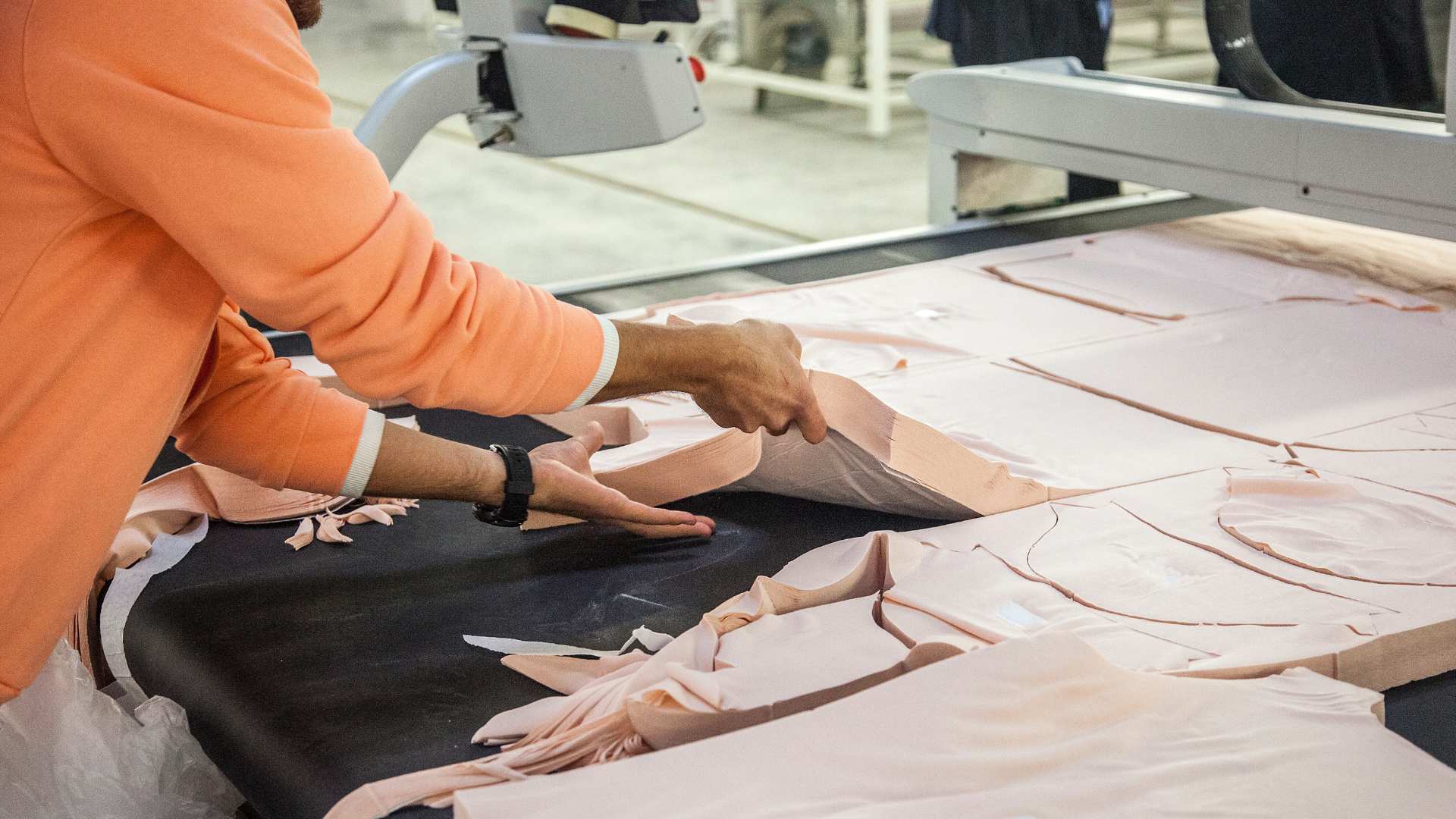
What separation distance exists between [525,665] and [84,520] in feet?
1.46

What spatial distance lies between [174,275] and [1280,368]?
1.74 meters

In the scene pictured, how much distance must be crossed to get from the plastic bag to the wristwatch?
442mm

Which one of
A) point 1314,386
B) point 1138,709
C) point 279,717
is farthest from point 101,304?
point 1314,386

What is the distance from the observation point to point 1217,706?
116 centimetres

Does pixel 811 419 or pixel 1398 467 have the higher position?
pixel 811 419

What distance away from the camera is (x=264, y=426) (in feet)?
5.08

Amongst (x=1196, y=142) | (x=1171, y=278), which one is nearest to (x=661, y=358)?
(x=1171, y=278)

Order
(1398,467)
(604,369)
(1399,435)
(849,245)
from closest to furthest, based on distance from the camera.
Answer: (604,369), (1398,467), (1399,435), (849,245)

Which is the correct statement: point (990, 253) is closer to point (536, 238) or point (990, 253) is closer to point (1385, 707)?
point (1385, 707)

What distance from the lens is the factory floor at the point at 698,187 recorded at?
213 inches

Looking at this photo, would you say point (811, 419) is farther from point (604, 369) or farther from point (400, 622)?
point (400, 622)

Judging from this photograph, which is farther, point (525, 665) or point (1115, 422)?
point (1115, 422)

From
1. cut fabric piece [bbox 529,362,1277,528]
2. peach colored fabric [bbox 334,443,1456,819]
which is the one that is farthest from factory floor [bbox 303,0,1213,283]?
peach colored fabric [bbox 334,443,1456,819]

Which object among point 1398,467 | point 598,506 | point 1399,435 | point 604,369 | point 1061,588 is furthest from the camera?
point 1399,435
